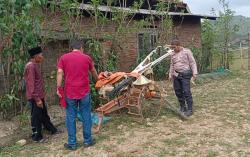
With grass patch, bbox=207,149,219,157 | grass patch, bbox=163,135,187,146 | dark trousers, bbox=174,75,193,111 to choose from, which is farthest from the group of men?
dark trousers, bbox=174,75,193,111

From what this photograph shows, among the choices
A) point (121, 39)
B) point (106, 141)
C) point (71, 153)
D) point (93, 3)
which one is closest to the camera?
point (71, 153)

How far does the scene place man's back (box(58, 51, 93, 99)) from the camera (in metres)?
6.32

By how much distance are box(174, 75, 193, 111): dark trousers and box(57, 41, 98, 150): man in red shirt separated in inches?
95.0

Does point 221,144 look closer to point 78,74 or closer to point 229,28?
point 78,74

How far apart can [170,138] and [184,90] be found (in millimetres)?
1699

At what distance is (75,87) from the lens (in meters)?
6.36

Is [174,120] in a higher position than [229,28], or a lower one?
lower

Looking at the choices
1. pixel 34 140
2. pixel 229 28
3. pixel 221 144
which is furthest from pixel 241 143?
pixel 229 28

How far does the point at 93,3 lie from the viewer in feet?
29.7

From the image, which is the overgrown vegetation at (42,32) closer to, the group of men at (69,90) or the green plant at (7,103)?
the green plant at (7,103)

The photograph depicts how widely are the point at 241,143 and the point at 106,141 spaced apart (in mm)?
2238

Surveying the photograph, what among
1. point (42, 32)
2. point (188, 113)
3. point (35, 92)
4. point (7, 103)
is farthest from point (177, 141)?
point (42, 32)

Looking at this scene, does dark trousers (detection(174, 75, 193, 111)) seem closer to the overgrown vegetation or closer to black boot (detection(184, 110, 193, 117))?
black boot (detection(184, 110, 193, 117))

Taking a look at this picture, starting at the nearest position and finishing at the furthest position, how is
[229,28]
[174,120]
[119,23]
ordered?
[174,120] → [119,23] → [229,28]
